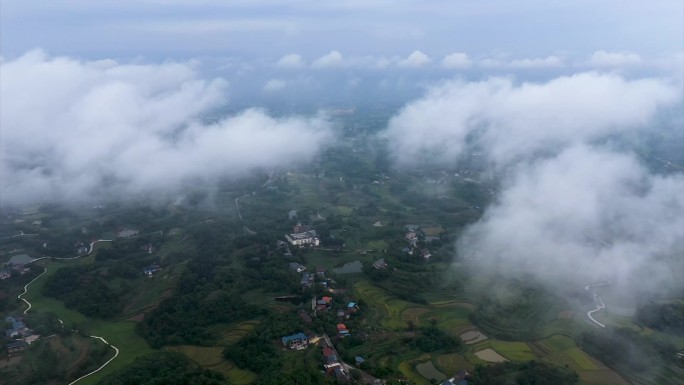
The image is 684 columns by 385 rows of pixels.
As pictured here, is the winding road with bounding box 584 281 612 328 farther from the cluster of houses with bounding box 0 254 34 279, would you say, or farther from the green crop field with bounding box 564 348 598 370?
the cluster of houses with bounding box 0 254 34 279

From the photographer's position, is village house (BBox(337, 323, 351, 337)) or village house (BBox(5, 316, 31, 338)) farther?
village house (BBox(5, 316, 31, 338))

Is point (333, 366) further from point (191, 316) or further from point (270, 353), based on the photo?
point (191, 316)

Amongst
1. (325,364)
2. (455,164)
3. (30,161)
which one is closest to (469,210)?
(455,164)

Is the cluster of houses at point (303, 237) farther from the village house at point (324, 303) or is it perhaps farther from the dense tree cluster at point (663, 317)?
the dense tree cluster at point (663, 317)

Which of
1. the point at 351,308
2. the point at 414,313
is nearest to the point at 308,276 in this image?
the point at 351,308

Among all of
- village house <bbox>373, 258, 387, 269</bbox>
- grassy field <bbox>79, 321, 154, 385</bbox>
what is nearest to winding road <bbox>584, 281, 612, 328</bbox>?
village house <bbox>373, 258, 387, 269</bbox>

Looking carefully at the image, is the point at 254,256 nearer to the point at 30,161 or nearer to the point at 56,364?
the point at 56,364

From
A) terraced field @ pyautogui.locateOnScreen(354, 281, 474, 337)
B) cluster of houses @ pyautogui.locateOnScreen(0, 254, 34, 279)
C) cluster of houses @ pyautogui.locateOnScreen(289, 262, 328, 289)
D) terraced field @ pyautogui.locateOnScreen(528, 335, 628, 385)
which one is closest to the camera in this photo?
terraced field @ pyautogui.locateOnScreen(528, 335, 628, 385)
